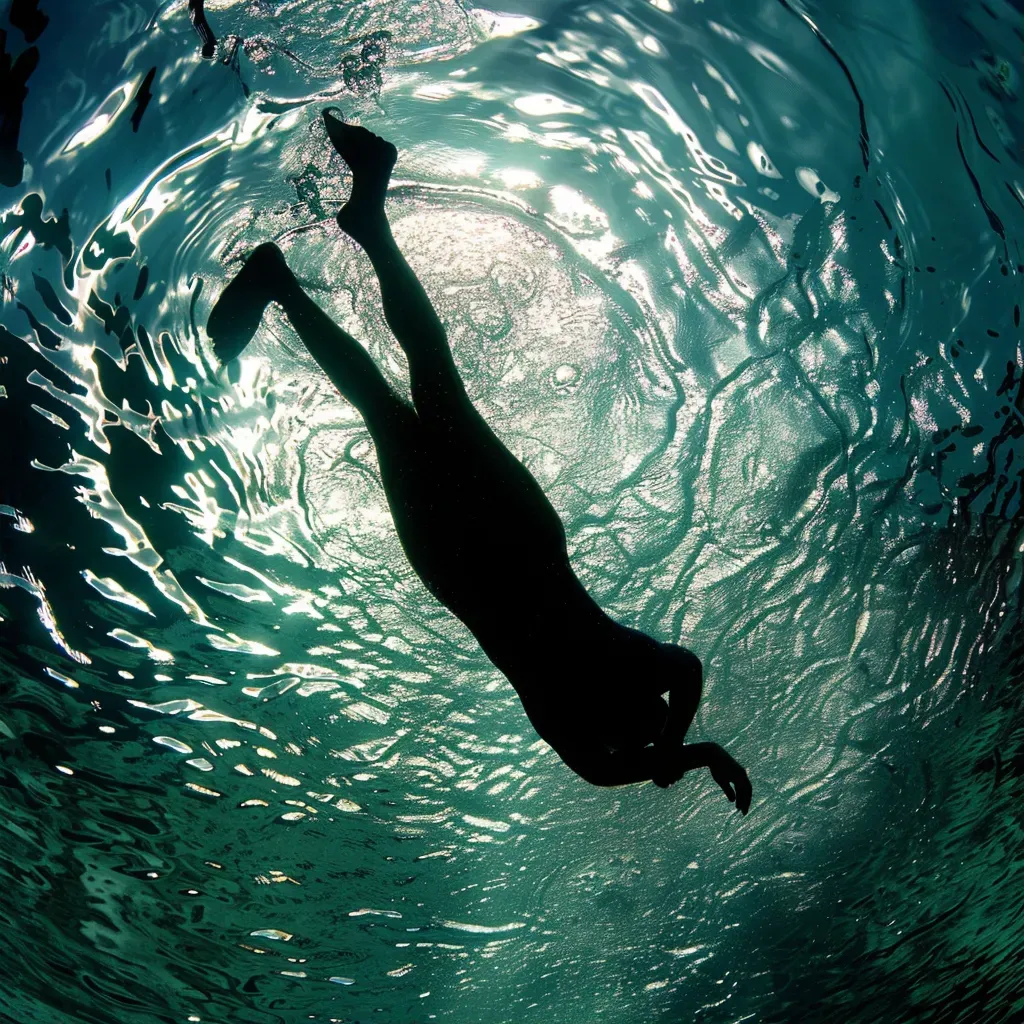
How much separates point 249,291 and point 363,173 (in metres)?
1.02

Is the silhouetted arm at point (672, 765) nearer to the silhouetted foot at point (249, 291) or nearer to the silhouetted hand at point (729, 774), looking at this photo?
the silhouetted hand at point (729, 774)

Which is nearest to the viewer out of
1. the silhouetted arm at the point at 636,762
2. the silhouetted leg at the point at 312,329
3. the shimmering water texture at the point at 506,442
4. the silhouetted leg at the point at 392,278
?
the silhouetted leg at the point at 392,278

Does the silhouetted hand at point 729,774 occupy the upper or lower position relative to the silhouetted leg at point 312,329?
lower

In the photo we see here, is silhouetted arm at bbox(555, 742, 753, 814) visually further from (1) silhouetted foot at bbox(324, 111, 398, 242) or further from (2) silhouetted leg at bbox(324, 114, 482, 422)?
(1) silhouetted foot at bbox(324, 111, 398, 242)

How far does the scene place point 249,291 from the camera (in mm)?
4129

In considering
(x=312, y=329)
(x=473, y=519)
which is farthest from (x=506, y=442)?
(x=312, y=329)

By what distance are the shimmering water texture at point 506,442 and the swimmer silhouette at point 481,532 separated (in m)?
0.37

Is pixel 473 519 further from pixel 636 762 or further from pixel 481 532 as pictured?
pixel 636 762

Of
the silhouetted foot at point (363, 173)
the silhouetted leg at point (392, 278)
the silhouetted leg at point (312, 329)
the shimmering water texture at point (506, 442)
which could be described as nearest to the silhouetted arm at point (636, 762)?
the shimmering water texture at point (506, 442)

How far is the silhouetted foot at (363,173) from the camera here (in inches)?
151

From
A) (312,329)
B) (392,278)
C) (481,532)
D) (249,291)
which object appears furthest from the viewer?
(481,532)

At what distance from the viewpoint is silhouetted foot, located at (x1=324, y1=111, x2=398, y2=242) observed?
151 inches

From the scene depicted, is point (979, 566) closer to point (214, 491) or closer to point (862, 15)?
point (862, 15)

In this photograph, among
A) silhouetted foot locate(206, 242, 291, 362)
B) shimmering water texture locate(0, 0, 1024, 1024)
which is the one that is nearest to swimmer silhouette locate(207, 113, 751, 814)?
silhouetted foot locate(206, 242, 291, 362)
